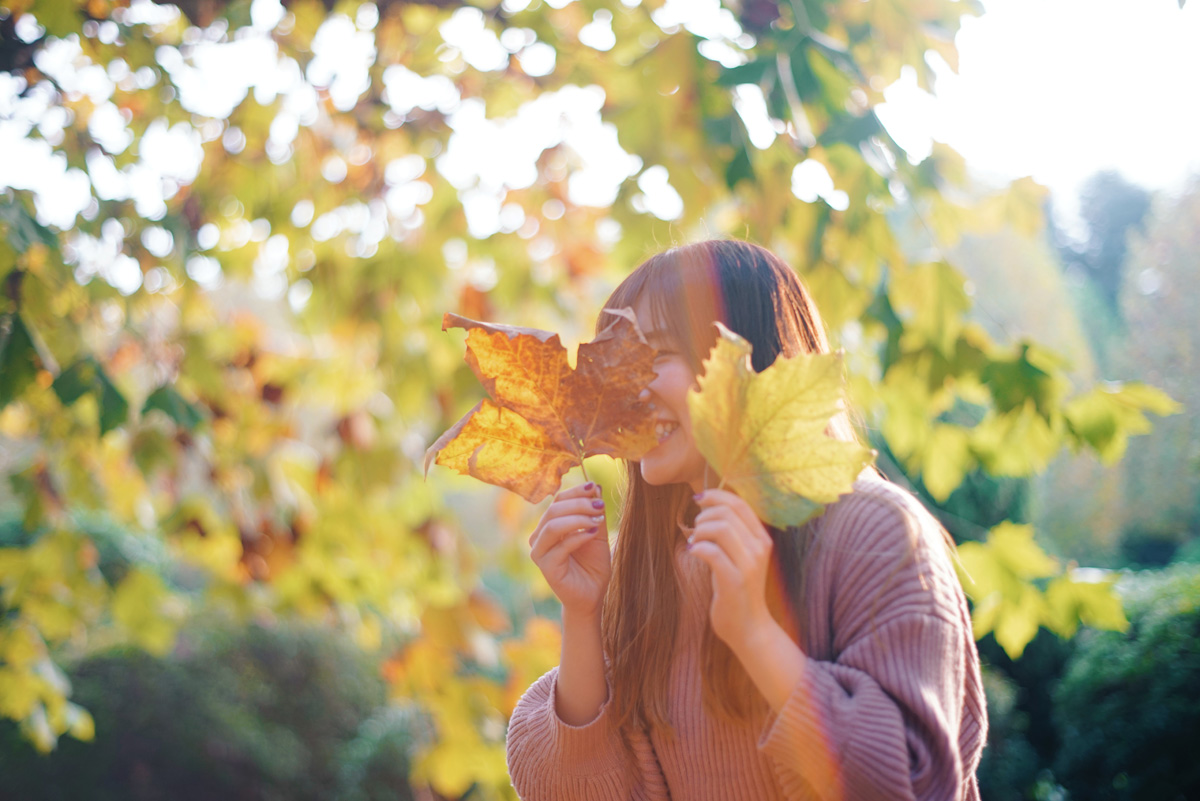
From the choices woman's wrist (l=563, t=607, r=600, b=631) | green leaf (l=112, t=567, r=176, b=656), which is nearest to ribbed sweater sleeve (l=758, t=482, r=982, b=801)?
woman's wrist (l=563, t=607, r=600, b=631)

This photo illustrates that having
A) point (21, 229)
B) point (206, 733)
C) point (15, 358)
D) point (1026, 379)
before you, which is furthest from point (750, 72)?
point (206, 733)

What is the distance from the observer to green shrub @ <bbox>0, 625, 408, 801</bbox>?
18.5ft

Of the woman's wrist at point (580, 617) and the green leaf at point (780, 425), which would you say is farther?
the woman's wrist at point (580, 617)

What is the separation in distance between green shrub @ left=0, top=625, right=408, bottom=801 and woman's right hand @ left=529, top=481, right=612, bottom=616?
5420 mm

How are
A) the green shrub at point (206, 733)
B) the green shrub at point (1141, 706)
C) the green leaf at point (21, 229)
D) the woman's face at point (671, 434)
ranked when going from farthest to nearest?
the green shrub at point (206, 733) → the green shrub at point (1141, 706) → the green leaf at point (21, 229) → the woman's face at point (671, 434)

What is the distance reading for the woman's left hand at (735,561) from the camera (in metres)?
0.82

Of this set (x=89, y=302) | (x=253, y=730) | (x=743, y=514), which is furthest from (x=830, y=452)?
(x=253, y=730)

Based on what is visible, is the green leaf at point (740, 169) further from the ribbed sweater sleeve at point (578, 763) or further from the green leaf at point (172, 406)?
the green leaf at point (172, 406)

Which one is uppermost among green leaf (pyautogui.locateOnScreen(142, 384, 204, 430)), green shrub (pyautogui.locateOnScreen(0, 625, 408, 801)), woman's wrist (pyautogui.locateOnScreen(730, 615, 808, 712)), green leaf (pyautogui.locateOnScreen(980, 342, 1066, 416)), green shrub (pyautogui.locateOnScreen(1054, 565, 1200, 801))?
woman's wrist (pyautogui.locateOnScreen(730, 615, 808, 712))

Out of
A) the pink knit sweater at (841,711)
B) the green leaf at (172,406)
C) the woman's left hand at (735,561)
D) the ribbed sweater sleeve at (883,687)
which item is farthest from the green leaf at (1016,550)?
the green leaf at (172,406)

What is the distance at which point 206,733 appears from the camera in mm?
5746

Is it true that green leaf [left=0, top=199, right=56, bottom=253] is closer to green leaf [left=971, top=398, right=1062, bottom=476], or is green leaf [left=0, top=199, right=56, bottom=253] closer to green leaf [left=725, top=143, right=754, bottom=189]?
green leaf [left=725, top=143, right=754, bottom=189]

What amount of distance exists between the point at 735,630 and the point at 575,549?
0.86 feet

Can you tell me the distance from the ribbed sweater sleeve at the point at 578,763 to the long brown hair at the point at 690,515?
41mm
